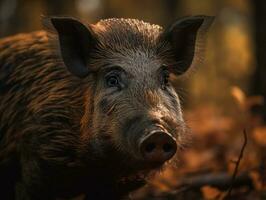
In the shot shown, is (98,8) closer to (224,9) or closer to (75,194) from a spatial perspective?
(224,9)

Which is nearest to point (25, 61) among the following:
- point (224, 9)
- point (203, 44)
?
point (203, 44)

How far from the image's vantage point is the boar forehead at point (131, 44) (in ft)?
20.1

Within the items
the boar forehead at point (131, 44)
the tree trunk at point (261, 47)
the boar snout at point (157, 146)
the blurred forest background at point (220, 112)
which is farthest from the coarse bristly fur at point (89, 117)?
the tree trunk at point (261, 47)

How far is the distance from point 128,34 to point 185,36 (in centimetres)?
53

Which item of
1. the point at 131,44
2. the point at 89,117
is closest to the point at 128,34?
the point at 131,44

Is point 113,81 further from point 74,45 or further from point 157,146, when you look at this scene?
point 157,146

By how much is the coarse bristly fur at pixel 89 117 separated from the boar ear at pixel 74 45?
4cm

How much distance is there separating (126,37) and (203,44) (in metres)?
0.74

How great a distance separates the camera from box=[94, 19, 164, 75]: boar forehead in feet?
20.1

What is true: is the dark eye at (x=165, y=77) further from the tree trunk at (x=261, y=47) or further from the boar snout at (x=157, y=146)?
the tree trunk at (x=261, y=47)

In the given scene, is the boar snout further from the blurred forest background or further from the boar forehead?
the blurred forest background

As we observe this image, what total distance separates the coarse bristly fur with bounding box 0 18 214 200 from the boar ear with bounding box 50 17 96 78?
4 centimetres

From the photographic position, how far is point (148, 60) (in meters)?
6.18

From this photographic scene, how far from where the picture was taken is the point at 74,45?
20.9 feet
